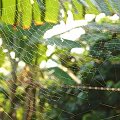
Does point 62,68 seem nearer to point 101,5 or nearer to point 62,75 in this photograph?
point 62,75

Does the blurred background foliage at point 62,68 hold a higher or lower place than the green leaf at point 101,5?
lower

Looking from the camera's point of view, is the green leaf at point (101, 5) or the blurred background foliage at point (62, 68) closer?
the green leaf at point (101, 5)

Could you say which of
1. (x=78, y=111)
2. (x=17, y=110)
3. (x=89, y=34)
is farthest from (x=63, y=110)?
(x=89, y=34)

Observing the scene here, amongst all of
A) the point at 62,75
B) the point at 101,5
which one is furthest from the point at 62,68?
the point at 101,5

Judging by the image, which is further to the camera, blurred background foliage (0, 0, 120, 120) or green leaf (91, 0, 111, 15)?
blurred background foliage (0, 0, 120, 120)

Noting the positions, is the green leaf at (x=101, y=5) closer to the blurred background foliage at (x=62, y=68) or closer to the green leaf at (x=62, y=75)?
the blurred background foliage at (x=62, y=68)

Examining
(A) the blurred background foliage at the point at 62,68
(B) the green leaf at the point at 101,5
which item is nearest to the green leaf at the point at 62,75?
(A) the blurred background foliage at the point at 62,68

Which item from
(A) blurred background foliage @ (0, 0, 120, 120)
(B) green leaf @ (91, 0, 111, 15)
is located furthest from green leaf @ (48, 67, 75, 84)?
(B) green leaf @ (91, 0, 111, 15)

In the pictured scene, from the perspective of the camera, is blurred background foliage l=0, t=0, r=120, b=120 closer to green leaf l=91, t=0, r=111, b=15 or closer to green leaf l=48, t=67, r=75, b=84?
green leaf l=48, t=67, r=75, b=84

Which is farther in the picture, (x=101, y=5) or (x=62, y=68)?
(x=62, y=68)
